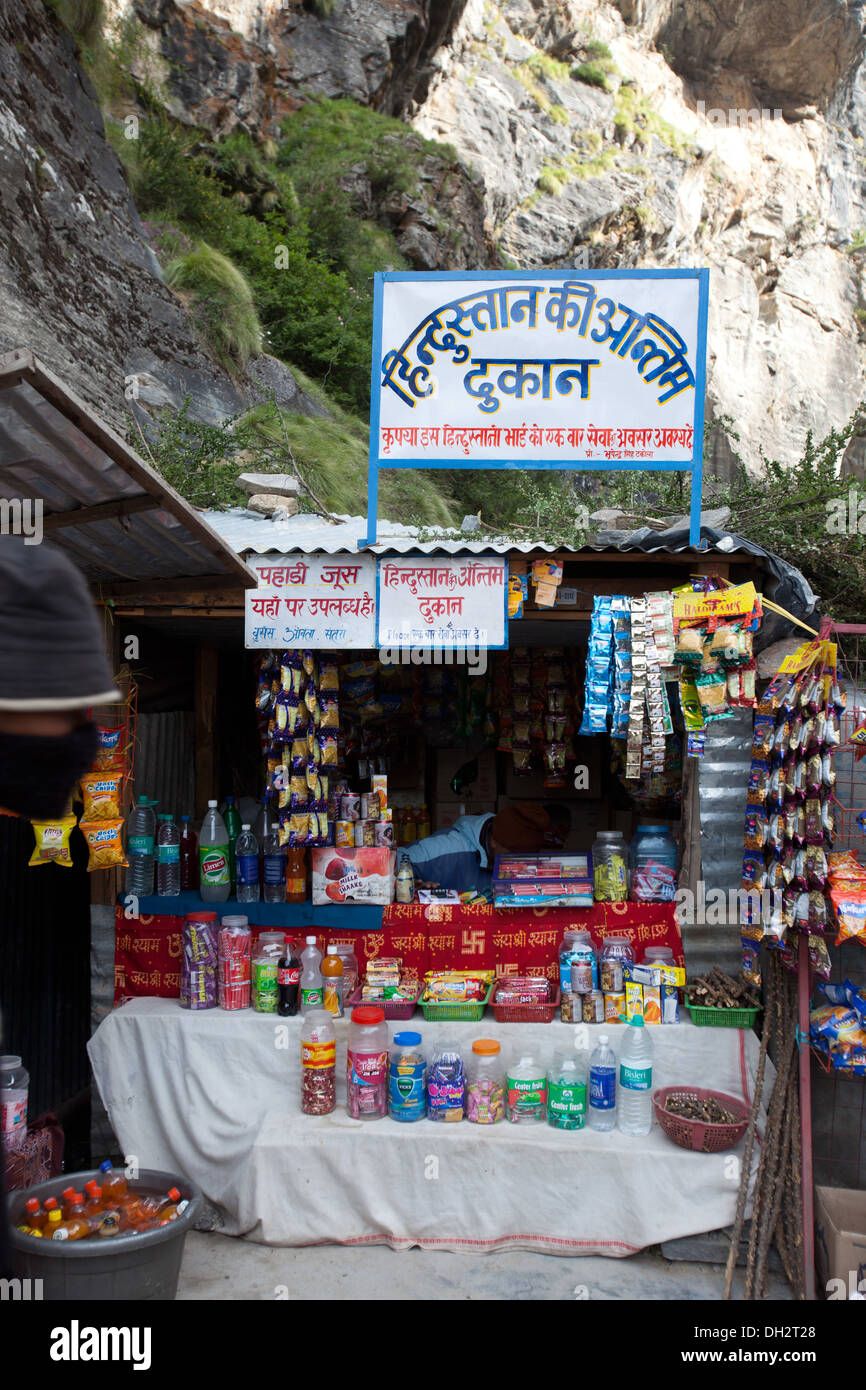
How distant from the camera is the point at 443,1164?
455cm

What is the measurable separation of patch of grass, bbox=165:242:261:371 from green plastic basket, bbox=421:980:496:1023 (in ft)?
39.2

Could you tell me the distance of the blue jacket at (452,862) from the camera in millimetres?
6102

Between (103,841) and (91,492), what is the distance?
220cm

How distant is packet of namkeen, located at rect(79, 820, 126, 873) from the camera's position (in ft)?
16.6

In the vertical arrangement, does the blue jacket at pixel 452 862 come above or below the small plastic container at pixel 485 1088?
above

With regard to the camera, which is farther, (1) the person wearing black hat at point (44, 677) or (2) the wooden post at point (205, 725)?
(2) the wooden post at point (205, 725)

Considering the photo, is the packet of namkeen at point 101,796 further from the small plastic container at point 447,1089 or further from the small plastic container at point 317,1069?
the small plastic container at point 447,1089

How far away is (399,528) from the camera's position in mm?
7484

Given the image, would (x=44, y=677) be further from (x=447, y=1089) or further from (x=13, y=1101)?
(x=447, y=1089)

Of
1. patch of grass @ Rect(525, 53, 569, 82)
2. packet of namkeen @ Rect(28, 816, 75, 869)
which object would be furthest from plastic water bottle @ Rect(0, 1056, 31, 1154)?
patch of grass @ Rect(525, 53, 569, 82)

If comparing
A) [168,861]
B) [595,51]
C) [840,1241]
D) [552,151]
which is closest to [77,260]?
[168,861]

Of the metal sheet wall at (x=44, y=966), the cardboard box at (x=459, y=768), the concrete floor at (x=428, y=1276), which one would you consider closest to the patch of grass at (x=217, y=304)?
the cardboard box at (x=459, y=768)

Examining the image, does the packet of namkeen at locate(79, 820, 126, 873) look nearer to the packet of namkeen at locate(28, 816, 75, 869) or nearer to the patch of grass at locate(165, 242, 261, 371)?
the packet of namkeen at locate(28, 816, 75, 869)

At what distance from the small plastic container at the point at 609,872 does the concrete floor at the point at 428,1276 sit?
70.6 inches
